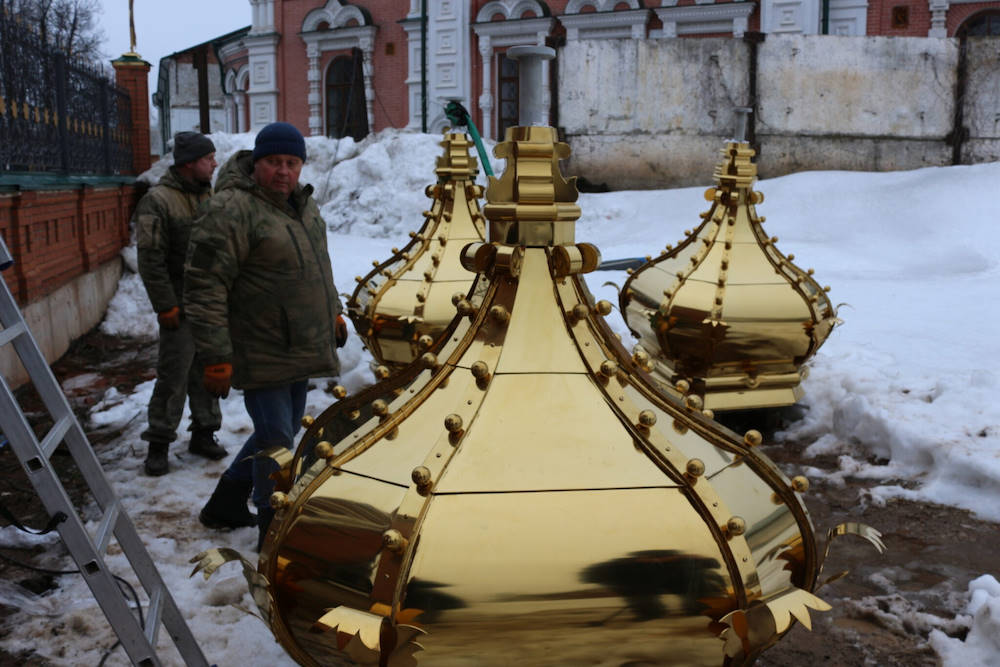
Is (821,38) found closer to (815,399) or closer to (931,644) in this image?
(815,399)

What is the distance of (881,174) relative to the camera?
11.6 m

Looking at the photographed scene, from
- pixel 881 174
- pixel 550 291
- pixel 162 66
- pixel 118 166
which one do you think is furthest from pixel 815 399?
pixel 162 66

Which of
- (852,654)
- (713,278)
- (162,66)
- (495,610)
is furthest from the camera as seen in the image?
(162,66)

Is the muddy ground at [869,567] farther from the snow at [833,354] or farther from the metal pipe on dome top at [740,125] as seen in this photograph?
the metal pipe on dome top at [740,125]

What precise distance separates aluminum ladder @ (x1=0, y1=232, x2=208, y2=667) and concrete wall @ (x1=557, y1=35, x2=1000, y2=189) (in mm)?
10256

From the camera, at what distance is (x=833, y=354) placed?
6.20 meters

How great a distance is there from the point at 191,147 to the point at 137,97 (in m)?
9.90

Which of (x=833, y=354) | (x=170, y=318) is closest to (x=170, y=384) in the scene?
(x=170, y=318)

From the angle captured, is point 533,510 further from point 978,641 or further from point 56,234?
point 56,234

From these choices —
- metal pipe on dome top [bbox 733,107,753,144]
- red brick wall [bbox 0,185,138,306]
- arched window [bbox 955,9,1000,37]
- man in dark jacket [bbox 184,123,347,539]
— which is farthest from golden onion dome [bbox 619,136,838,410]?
arched window [bbox 955,9,1000,37]

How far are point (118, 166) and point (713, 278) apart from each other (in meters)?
10.1

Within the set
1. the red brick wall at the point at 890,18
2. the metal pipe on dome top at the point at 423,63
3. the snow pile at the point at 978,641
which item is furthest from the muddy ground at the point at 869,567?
the metal pipe on dome top at the point at 423,63

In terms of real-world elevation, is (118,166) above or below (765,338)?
above

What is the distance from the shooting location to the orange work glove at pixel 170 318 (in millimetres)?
4895
